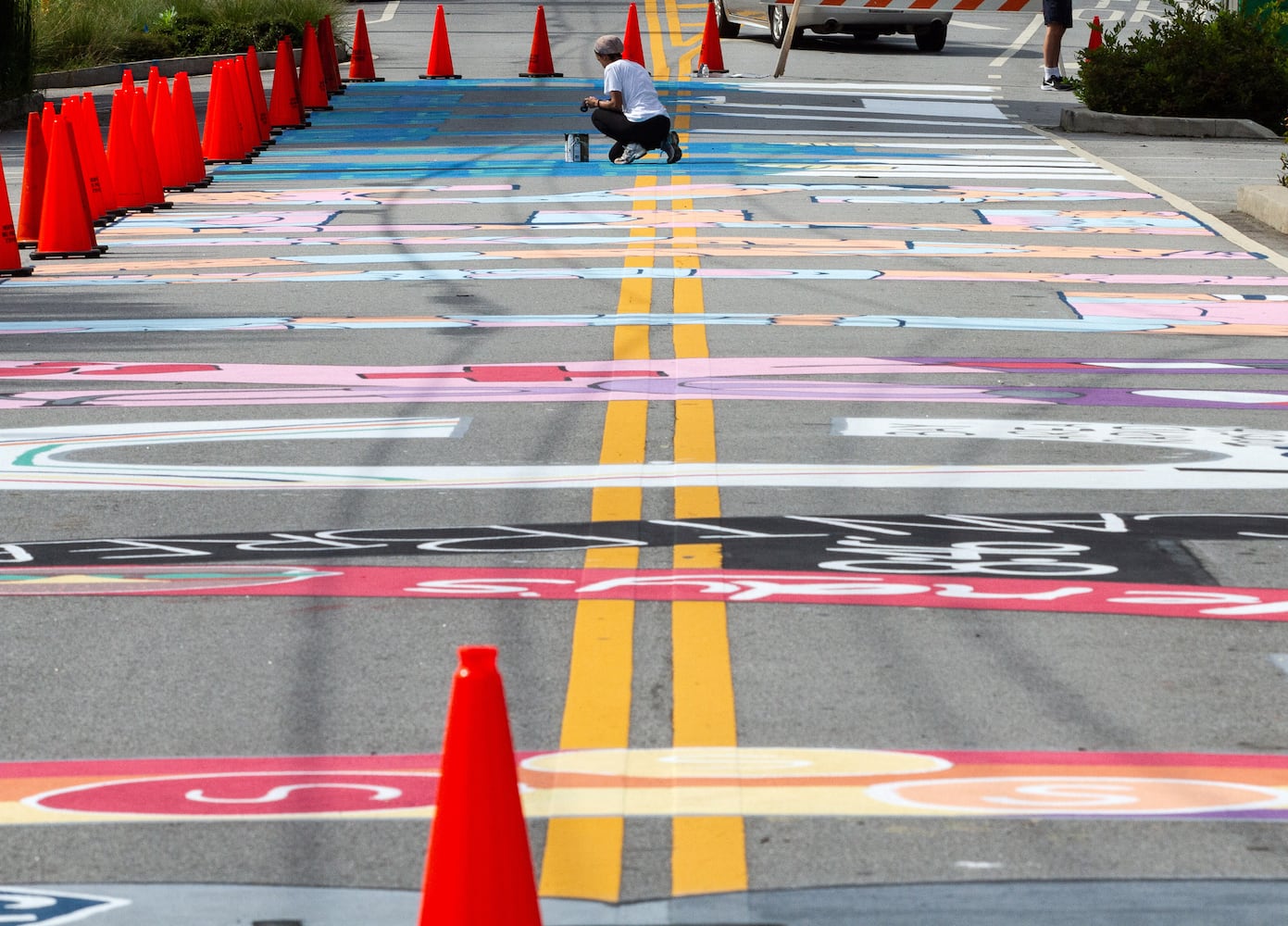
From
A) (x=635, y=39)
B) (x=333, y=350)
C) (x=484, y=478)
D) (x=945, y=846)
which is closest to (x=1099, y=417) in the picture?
(x=484, y=478)

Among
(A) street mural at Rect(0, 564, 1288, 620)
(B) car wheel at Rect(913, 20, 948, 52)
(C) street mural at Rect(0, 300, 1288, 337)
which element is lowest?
(B) car wheel at Rect(913, 20, 948, 52)

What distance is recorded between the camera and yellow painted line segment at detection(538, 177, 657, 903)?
391 cm

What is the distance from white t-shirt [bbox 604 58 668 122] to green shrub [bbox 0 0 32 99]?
7.60 meters

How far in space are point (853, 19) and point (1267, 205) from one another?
49.5ft

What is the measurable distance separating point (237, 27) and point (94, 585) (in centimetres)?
2400

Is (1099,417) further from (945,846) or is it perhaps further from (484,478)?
(945,846)

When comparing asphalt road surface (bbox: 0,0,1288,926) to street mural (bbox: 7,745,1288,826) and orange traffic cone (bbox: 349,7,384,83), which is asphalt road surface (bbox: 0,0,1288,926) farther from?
orange traffic cone (bbox: 349,7,384,83)

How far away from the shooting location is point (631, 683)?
5004mm

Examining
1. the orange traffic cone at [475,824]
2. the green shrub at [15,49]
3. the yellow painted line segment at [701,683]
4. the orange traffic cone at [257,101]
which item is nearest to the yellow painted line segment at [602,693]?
the yellow painted line segment at [701,683]

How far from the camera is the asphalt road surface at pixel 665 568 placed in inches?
159

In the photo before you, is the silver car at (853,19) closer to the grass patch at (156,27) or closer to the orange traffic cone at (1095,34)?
the orange traffic cone at (1095,34)

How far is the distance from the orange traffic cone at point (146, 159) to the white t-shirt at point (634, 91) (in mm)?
4189

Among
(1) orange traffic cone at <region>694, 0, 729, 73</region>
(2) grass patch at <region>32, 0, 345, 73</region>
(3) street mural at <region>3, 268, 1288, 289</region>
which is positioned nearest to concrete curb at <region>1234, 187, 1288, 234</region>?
(3) street mural at <region>3, 268, 1288, 289</region>

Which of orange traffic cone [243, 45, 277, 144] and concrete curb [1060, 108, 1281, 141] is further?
concrete curb [1060, 108, 1281, 141]
